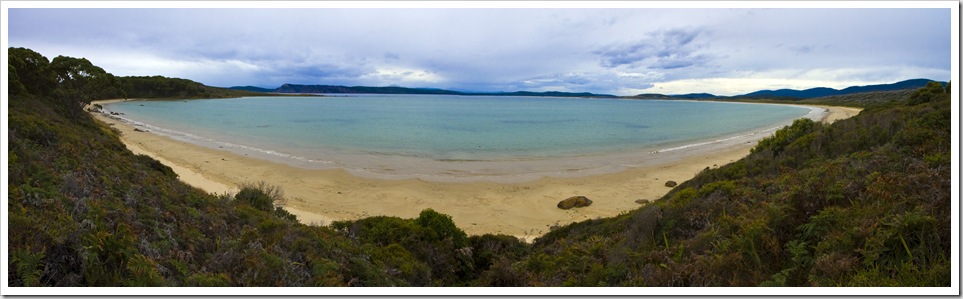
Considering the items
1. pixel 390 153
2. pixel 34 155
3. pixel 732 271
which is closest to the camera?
pixel 732 271

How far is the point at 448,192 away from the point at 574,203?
5.16 m

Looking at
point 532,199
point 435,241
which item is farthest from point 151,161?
point 532,199

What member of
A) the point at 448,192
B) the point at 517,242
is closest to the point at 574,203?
the point at 448,192

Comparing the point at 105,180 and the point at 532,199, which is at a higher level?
the point at 105,180

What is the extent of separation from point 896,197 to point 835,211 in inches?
29.2

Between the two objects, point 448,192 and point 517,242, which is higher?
point 448,192

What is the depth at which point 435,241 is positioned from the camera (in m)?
8.44

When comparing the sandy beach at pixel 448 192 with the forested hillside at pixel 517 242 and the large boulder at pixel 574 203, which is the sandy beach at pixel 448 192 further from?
the forested hillside at pixel 517 242

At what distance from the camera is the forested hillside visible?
420 cm

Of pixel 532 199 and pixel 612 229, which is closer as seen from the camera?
pixel 612 229

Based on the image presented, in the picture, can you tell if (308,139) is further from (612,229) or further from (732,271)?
(732,271)

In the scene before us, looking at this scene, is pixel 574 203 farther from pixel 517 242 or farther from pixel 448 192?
pixel 517 242

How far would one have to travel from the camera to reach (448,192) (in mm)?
17609

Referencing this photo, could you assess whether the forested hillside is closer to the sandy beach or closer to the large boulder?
the sandy beach
